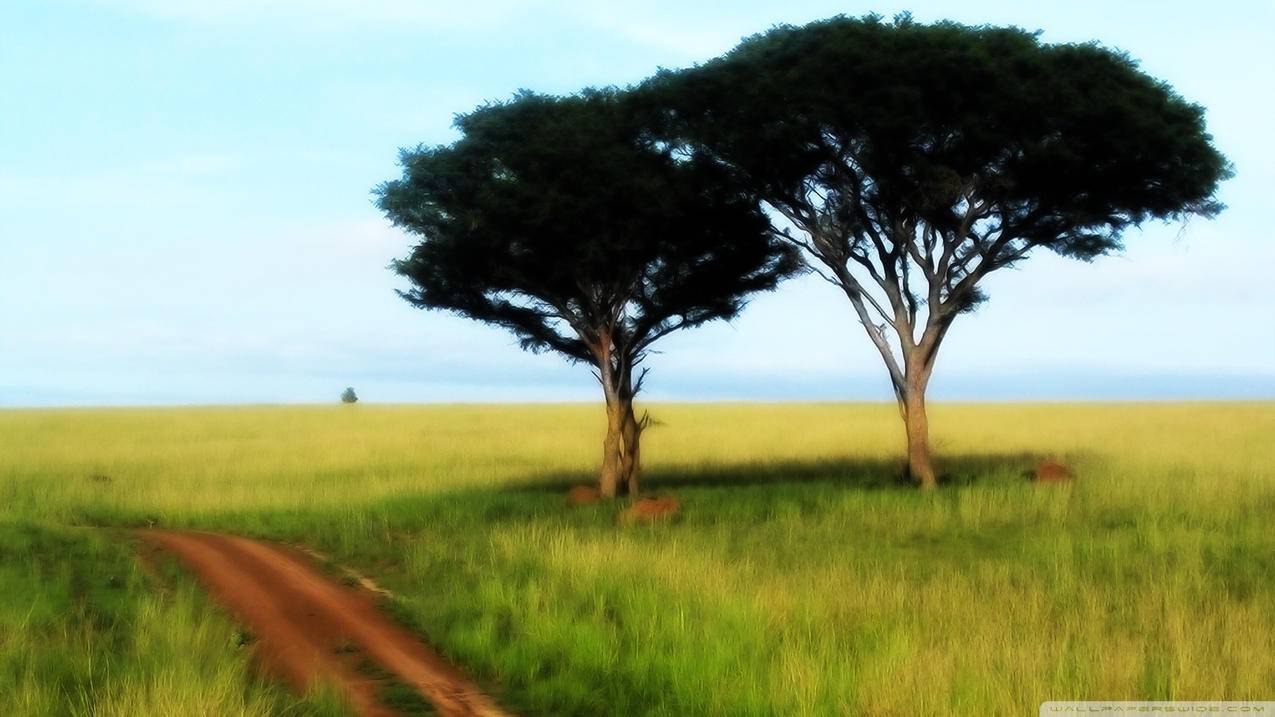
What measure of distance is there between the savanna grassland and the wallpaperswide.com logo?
0.24 meters

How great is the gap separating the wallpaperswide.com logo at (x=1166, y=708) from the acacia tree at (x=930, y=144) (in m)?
→ 17.1

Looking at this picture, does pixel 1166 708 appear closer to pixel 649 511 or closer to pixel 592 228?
pixel 649 511

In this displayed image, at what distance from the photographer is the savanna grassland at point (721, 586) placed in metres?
9.35

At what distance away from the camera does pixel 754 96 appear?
990 inches

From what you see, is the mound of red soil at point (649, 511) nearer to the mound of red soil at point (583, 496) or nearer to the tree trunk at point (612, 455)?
the mound of red soil at point (583, 496)

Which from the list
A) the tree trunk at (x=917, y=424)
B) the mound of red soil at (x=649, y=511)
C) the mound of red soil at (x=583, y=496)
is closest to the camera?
the mound of red soil at (x=649, y=511)

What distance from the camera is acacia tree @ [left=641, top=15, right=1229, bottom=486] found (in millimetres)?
24156

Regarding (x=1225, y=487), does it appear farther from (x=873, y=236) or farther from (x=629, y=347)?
(x=629, y=347)

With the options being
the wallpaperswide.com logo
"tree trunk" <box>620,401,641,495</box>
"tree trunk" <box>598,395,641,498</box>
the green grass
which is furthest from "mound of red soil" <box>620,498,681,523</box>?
the wallpaperswide.com logo

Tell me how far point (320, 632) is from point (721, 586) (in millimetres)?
4200

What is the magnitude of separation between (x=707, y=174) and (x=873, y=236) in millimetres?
3932

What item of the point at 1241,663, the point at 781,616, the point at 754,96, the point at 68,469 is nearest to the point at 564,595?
the point at 781,616

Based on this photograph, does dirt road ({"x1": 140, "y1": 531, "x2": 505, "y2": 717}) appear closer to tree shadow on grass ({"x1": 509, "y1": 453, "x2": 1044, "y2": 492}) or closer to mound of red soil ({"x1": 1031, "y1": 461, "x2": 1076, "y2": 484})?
tree shadow on grass ({"x1": 509, "y1": 453, "x2": 1044, "y2": 492})

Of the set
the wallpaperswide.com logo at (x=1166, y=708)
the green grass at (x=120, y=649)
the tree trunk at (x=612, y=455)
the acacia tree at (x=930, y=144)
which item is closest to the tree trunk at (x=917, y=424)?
the acacia tree at (x=930, y=144)
